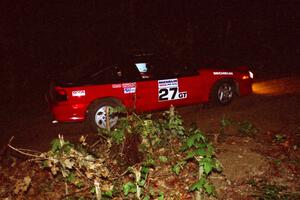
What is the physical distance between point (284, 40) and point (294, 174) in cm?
1395

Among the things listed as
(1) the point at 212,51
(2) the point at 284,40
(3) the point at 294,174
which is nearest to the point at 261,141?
(3) the point at 294,174

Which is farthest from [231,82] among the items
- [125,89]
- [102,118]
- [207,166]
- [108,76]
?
[207,166]

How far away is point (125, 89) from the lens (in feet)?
26.3

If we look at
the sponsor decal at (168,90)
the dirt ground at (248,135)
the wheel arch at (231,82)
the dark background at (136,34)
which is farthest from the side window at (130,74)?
the dark background at (136,34)

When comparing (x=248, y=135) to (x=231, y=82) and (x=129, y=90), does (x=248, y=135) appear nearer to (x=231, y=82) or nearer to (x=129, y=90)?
(x=129, y=90)

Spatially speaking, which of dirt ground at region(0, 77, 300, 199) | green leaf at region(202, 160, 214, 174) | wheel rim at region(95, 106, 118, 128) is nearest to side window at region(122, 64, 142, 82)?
wheel rim at region(95, 106, 118, 128)

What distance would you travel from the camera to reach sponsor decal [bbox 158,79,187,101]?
8328mm

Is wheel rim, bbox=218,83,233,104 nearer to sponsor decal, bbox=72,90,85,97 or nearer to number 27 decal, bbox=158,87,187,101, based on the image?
number 27 decal, bbox=158,87,187,101

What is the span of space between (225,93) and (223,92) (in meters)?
0.08

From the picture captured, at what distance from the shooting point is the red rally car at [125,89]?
7.71 meters

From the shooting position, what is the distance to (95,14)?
14727 mm

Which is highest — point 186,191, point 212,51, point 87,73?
point 212,51

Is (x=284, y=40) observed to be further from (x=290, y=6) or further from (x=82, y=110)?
(x=82, y=110)

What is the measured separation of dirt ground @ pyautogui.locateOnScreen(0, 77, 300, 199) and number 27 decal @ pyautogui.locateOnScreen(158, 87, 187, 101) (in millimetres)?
567
